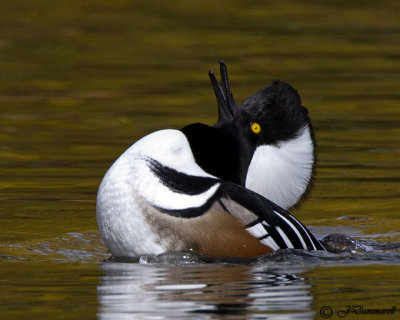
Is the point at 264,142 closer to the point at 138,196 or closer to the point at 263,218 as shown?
the point at 263,218

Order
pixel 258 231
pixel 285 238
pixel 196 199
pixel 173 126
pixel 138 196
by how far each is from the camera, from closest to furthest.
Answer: pixel 138 196 < pixel 196 199 < pixel 258 231 < pixel 285 238 < pixel 173 126

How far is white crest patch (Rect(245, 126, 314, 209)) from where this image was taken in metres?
7.89

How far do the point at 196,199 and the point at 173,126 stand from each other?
5.48 meters

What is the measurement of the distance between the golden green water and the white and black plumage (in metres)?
0.16

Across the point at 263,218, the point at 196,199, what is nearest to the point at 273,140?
the point at 263,218

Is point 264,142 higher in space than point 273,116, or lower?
lower

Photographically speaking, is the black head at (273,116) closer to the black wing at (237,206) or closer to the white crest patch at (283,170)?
the white crest patch at (283,170)

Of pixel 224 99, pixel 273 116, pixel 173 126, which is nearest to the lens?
pixel 273 116

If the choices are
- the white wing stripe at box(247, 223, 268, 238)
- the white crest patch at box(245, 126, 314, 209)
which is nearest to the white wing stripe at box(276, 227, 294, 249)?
the white wing stripe at box(247, 223, 268, 238)

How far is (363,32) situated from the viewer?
63.9ft

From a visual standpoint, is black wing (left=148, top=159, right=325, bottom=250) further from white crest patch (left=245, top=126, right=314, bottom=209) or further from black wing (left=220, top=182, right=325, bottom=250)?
white crest patch (left=245, top=126, right=314, bottom=209)

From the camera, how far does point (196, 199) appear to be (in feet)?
24.1

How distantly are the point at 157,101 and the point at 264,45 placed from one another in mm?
4680

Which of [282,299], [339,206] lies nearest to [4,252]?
[282,299]
